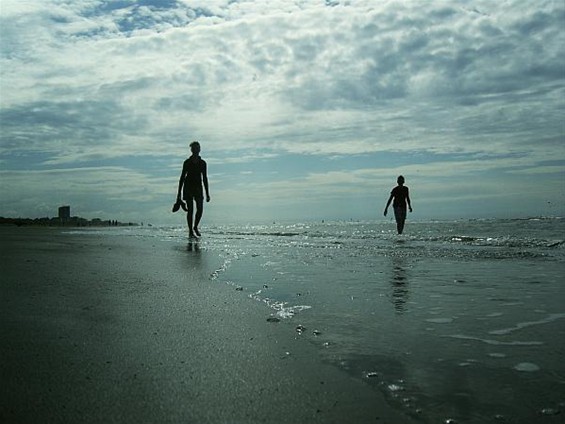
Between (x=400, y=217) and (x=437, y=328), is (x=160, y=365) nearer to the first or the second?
(x=437, y=328)

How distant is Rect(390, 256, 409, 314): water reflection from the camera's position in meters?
4.22

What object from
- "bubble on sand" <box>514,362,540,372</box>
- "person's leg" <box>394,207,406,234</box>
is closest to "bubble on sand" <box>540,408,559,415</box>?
"bubble on sand" <box>514,362,540,372</box>

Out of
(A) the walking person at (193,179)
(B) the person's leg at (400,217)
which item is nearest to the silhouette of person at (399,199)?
(B) the person's leg at (400,217)

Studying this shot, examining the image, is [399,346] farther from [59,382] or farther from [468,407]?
[59,382]

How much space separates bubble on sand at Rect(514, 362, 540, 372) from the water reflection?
1.33 meters

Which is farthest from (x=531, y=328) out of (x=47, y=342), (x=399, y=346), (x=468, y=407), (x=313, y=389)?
(x=47, y=342)

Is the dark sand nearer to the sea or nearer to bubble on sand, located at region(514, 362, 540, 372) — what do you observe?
the sea

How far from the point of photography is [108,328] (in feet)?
10.6

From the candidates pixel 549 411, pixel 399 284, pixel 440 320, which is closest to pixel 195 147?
pixel 399 284

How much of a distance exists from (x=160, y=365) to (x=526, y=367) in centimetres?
171

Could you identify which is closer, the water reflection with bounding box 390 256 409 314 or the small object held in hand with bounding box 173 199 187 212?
the water reflection with bounding box 390 256 409 314

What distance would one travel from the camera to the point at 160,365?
252 cm

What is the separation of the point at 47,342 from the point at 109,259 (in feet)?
16.0

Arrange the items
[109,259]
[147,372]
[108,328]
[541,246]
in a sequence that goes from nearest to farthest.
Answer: [147,372] < [108,328] < [109,259] < [541,246]
